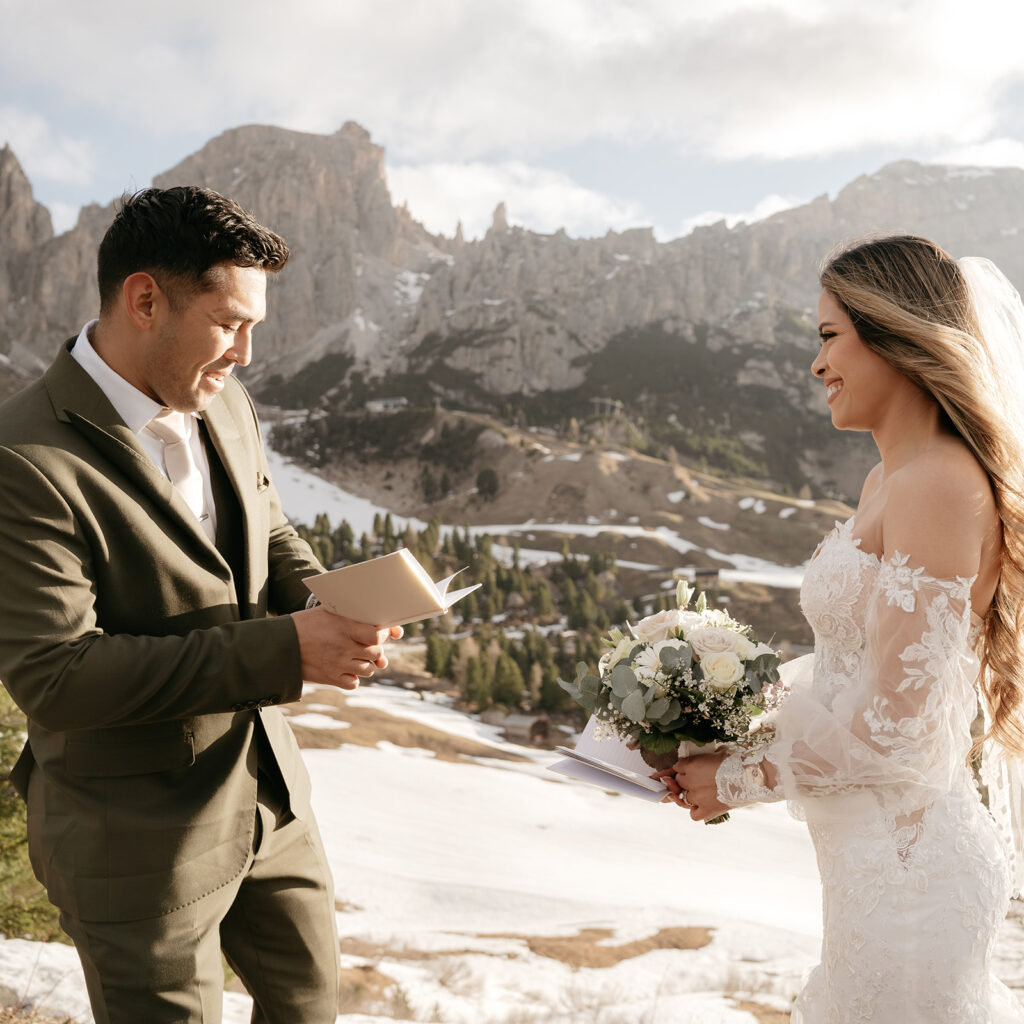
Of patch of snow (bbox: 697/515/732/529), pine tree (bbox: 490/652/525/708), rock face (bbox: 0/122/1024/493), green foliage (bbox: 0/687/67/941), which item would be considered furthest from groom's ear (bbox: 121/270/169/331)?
rock face (bbox: 0/122/1024/493)

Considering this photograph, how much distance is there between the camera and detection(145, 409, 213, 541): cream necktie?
2.40 meters

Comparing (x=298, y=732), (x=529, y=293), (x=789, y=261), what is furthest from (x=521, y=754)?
(x=789, y=261)

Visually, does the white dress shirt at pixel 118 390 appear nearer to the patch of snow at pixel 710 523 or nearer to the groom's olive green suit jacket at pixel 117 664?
the groom's olive green suit jacket at pixel 117 664

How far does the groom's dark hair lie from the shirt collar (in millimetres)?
166

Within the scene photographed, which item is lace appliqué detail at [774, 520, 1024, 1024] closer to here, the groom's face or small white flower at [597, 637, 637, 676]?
small white flower at [597, 637, 637, 676]

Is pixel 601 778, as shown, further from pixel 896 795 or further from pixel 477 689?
pixel 477 689

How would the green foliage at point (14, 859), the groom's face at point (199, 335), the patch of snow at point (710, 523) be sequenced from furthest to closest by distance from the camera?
the patch of snow at point (710, 523) < the green foliage at point (14, 859) < the groom's face at point (199, 335)

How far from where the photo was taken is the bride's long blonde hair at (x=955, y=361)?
96.0 inches

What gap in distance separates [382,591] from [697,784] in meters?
1.30

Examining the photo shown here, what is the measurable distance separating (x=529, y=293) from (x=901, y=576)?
13279 centimetres

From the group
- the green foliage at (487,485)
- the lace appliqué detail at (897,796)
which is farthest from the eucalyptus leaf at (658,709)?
the green foliage at (487,485)

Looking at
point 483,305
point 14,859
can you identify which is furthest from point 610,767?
point 483,305

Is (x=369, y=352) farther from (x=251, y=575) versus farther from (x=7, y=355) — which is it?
(x=251, y=575)

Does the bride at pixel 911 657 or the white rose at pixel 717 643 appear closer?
the bride at pixel 911 657
